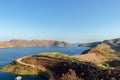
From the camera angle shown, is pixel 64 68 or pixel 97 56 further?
pixel 97 56

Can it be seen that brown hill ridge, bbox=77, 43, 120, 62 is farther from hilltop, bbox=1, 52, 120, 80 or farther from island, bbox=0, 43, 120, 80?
hilltop, bbox=1, 52, 120, 80

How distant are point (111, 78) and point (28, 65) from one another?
53.5m

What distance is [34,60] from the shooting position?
114 meters

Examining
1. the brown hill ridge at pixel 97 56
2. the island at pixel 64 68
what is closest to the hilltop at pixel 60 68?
the island at pixel 64 68

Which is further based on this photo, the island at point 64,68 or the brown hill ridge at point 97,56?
the brown hill ridge at point 97,56

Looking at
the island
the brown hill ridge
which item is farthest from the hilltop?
the brown hill ridge

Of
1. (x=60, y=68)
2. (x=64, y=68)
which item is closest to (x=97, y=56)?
(x=60, y=68)

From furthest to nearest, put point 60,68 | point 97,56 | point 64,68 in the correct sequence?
point 97,56, point 60,68, point 64,68

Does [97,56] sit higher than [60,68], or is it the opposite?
[60,68]

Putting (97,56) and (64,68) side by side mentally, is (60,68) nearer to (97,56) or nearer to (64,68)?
(64,68)

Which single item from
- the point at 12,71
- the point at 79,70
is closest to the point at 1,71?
the point at 12,71

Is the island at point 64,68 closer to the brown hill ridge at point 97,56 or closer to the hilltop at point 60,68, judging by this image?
the hilltop at point 60,68

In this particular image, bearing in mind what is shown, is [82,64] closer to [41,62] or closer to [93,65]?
[93,65]

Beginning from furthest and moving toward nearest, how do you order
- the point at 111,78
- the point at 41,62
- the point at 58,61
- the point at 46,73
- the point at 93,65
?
the point at 41,62, the point at 58,61, the point at 46,73, the point at 93,65, the point at 111,78
